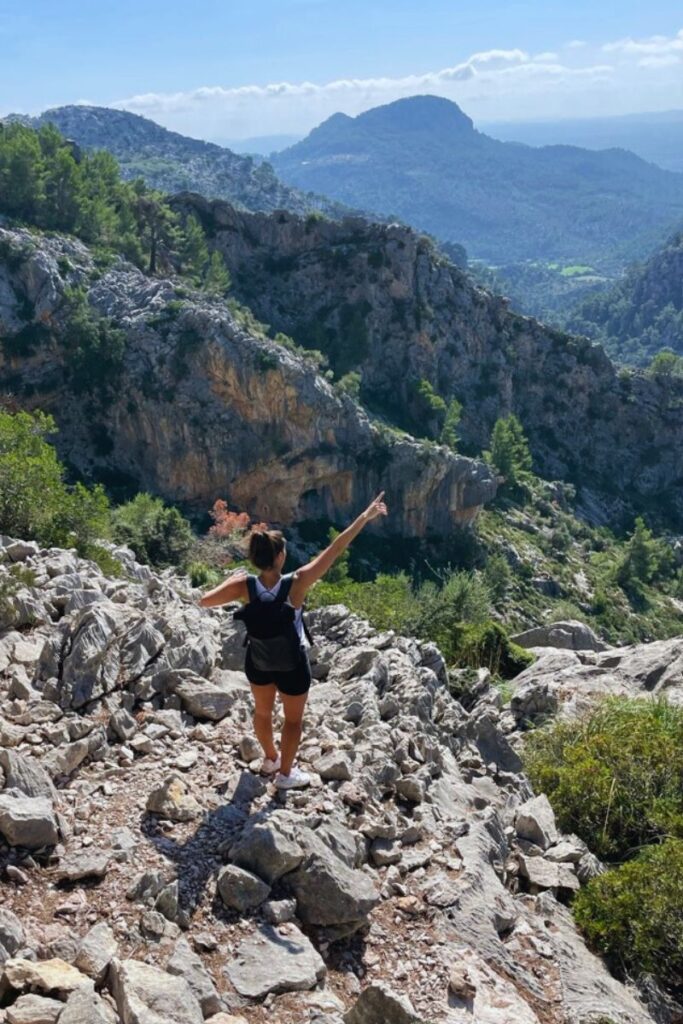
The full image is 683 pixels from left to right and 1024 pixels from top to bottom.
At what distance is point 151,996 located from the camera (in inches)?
194

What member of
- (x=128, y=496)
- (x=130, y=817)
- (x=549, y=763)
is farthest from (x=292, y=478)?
(x=130, y=817)

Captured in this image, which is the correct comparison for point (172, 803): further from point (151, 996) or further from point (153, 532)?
point (153, 532)

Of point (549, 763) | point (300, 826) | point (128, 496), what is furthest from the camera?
point (128, 496)

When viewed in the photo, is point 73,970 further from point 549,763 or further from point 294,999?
point 549,763

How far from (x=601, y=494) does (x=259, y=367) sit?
45.2 metres

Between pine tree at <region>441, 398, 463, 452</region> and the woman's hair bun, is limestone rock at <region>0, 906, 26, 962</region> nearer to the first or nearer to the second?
the woman's hair bun

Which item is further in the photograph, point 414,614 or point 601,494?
point 601,494

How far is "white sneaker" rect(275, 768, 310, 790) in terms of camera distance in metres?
7.67

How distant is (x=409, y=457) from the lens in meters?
63.6

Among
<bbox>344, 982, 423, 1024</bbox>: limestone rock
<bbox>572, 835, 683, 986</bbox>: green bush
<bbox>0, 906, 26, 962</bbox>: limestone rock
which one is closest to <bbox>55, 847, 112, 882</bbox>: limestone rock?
<bbox>0, 906, 26, 962</bbox>: limestone rock

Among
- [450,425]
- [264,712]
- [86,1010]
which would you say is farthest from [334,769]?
[450,425]

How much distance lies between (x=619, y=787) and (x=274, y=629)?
5646mm

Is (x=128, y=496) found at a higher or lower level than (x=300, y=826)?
lower

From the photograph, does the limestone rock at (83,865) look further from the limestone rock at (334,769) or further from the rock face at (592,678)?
the rock face at (592,678)
